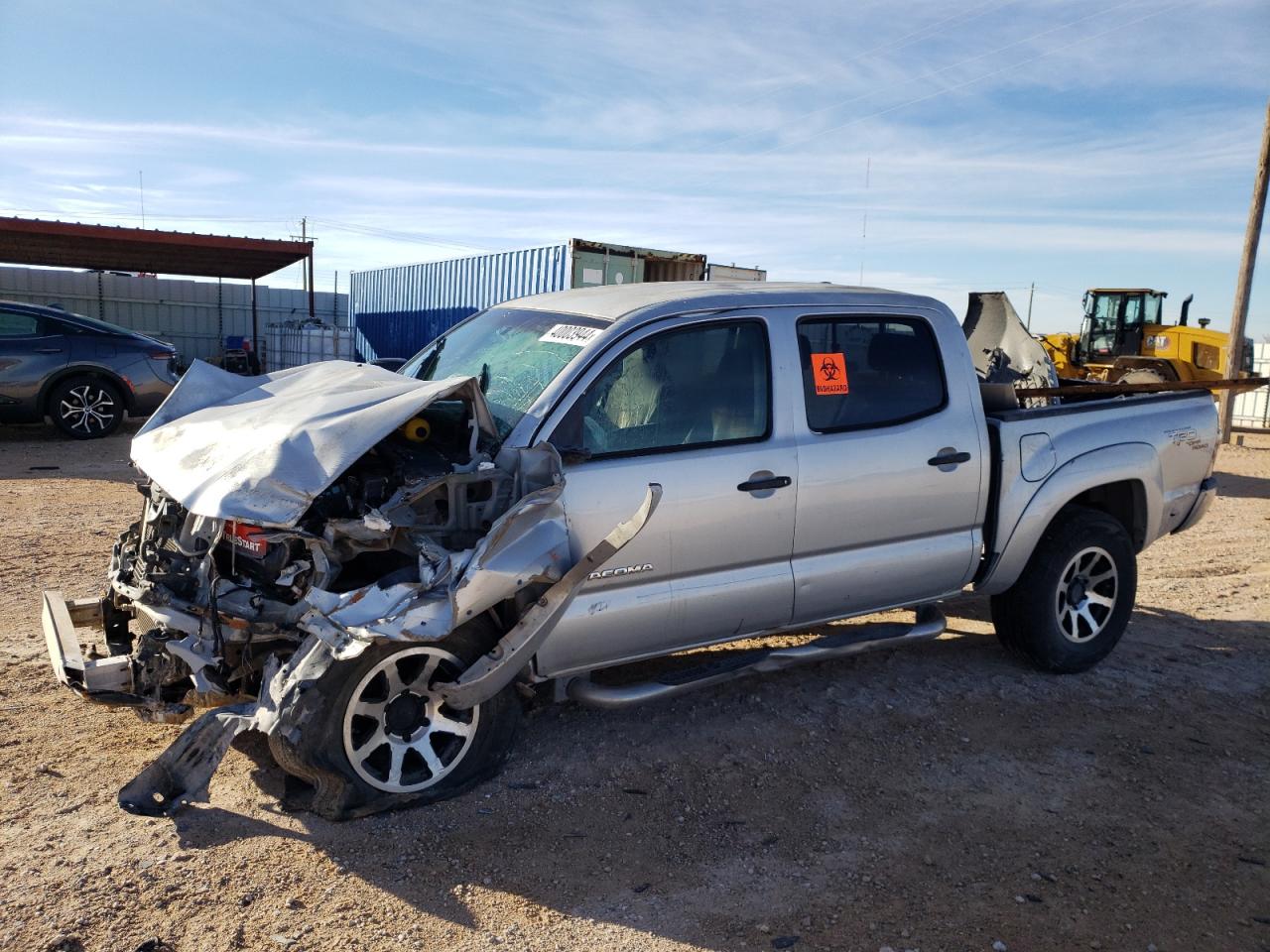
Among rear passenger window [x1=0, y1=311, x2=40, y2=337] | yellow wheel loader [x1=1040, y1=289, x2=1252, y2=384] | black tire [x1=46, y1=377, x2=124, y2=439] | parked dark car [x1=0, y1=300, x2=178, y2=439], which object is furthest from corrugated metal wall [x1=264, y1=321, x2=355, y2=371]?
yellow wheel loader [x1=1040, y1=289, x2=1252, y2=384]

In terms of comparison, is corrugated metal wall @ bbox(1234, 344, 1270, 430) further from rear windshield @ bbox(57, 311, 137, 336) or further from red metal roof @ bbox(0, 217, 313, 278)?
rear windshield @ bbox(57, 311, 137, 336)

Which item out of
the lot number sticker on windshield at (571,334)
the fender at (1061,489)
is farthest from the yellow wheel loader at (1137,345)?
the lot number sticker on windshield at (571,334)

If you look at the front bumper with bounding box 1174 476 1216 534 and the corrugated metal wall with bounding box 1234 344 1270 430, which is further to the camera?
the corrugated metal wall with bounding box 1234 344 1270 430

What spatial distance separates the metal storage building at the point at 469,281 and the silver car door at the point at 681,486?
8.16m

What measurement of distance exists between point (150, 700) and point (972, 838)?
3.07 meters

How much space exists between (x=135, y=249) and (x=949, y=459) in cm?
1955

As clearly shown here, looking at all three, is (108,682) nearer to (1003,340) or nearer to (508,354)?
(508,354)

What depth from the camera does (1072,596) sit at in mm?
5266

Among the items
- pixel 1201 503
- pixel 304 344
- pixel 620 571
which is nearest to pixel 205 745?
pixel 620 571

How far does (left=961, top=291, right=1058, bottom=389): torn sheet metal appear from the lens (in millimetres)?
9133

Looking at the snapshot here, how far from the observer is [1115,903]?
3.28 metres

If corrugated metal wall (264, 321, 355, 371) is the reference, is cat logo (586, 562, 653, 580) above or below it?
below

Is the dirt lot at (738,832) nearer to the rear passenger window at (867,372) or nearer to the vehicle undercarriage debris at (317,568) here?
the vehicle undercarriage debris at (317,568)

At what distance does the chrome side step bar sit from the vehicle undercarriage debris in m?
0.50
